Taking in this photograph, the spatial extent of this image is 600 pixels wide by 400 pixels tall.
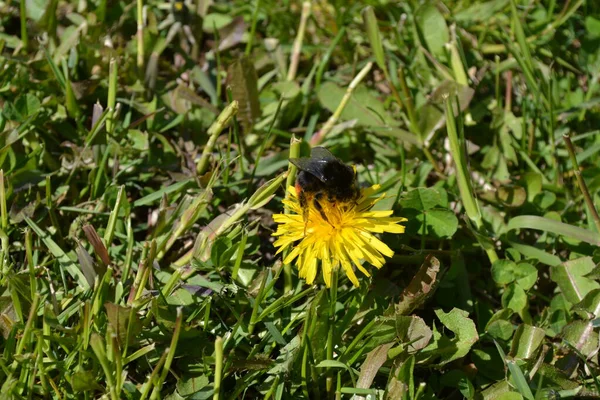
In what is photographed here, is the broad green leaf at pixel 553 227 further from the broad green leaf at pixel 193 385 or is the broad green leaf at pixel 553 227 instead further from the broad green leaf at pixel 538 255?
the broad green leaf at pixel 193 385

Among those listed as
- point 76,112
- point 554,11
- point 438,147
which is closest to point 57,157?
point 76,112

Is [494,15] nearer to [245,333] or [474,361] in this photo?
[474,361]

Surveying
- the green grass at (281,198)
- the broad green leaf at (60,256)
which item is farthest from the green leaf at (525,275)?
the broad green leaf at (60,256)

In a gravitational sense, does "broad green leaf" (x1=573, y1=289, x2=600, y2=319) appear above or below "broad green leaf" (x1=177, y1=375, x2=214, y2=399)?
above

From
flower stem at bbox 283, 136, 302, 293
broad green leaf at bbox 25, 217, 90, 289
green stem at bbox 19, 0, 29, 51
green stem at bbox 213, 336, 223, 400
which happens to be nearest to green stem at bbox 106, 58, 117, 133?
broad green leaf at bbox 25, 217, 90, 289

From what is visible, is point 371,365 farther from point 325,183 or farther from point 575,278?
point 575,278

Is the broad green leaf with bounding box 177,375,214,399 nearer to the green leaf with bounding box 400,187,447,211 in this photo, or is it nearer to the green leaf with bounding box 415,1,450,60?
the green leaf with bounding box 400,187,447,211
